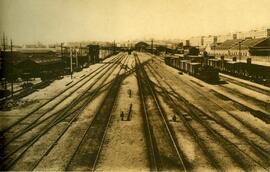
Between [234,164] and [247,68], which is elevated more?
[247,68]

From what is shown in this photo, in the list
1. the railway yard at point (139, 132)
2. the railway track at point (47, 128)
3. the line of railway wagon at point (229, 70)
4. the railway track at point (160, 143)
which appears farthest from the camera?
the line of railway wagon at point (229, 70)

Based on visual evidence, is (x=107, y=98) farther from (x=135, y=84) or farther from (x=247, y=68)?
(x=247, y=68)

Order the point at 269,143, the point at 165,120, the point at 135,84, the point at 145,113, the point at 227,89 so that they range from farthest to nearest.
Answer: the point at 135,84, the point at 227,89, the point at 145,113, the point at 165,120, the point at 269,143

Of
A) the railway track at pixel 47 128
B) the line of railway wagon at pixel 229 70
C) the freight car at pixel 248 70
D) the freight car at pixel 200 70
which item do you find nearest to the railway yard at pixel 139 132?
the railway track at pixel 47 128

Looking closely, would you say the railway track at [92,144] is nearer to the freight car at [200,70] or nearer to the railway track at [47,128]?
the railway track at [47,128]

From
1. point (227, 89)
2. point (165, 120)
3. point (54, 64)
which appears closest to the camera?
point (165, 120)

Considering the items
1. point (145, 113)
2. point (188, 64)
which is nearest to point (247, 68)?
point (188, 64)
